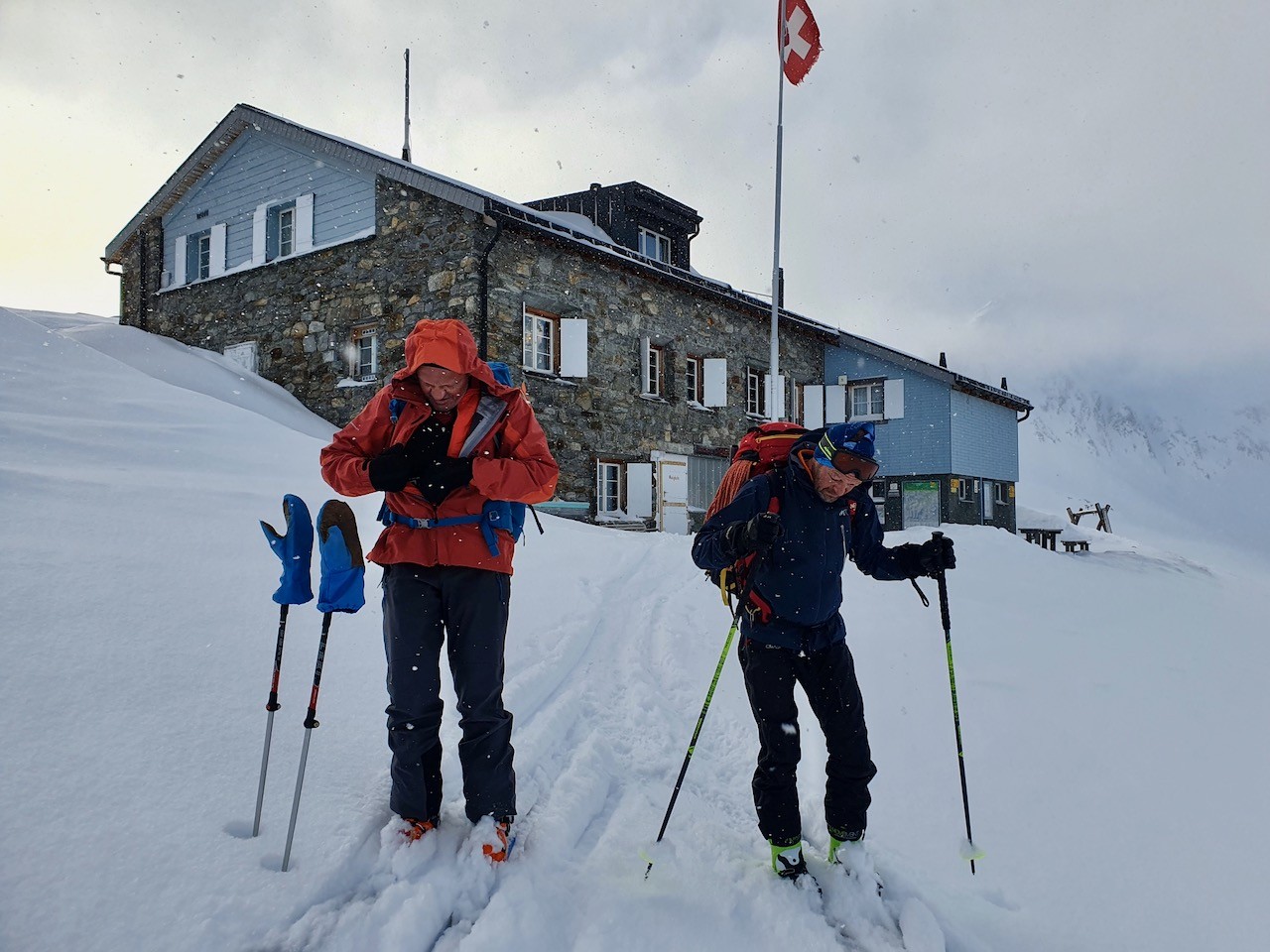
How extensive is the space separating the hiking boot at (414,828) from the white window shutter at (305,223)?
13826 mm

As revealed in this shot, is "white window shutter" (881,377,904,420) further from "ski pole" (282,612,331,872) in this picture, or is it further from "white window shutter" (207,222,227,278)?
"ski pole" (282,612,331,872)

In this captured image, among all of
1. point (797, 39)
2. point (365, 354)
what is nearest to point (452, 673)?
point (365, 354)

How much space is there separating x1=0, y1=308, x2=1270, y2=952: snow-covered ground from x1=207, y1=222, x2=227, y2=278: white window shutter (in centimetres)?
1022

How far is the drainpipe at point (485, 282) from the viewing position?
12031 mm

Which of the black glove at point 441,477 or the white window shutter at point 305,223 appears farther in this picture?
the white window shutter at point 305,223

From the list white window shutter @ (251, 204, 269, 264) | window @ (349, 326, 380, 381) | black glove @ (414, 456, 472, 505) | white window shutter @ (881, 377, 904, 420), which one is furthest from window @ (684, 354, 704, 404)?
black glove @ (414, 456, 472, 505)

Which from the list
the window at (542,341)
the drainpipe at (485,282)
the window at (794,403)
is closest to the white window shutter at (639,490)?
the window at (542,341)

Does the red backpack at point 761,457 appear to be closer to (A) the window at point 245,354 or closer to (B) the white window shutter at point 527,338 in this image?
(B) the white window shutter at point 527,338

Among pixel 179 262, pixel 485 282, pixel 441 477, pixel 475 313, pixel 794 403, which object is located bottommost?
pixel 441 477

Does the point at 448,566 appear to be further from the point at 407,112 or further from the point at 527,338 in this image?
the point at 407,112

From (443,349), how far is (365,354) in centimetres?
1191

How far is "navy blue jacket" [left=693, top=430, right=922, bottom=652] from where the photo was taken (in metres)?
2.71

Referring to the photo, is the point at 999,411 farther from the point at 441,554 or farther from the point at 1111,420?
the point at 1111,420

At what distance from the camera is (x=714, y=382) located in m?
16.3
